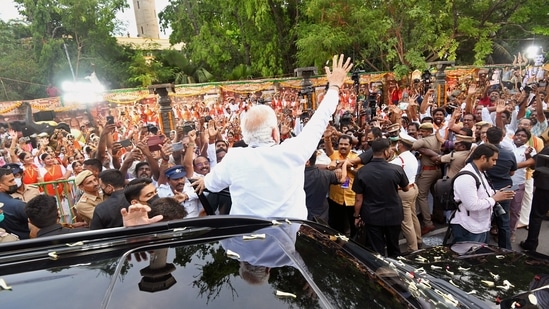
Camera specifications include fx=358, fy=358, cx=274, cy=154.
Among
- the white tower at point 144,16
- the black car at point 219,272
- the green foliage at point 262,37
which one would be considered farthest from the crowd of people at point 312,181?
the white tower at point 144,16

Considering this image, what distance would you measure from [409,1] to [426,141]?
11.2 metres

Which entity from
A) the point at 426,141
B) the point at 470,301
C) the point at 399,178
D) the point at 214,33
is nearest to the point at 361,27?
the point at 214,33

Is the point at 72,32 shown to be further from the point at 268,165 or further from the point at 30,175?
the point at 268,165

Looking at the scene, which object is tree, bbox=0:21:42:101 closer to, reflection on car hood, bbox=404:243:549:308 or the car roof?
the car roof

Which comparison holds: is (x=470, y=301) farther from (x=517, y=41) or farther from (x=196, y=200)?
(x=517, y=41)

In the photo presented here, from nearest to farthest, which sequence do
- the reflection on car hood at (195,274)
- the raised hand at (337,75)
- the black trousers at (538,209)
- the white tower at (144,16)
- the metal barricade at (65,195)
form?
the reflection on car hood at (195,274) < the raised hand at (337,75) < the black trousers at (538,209) < the metal barricade at (65,195) < the white tower at (144,16)

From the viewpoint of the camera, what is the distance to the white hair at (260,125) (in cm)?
226

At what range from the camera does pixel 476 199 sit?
3.35 metres

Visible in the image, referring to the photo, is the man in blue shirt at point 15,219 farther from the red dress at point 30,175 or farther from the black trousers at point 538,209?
the black trousers at point 538,209

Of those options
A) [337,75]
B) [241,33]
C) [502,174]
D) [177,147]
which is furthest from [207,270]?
[241,33]

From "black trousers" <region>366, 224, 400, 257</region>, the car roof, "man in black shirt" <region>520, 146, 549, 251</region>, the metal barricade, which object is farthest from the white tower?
the car roof

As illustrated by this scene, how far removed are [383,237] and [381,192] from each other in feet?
2.01

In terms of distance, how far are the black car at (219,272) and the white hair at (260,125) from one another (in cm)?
57

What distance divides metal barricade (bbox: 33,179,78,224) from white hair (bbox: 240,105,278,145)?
13.2 ft
